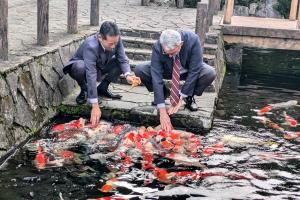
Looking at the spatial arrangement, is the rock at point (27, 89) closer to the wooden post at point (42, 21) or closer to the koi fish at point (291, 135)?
the wooden post at point (42, 21)

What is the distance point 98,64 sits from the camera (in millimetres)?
8023

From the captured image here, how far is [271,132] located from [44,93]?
3826mm

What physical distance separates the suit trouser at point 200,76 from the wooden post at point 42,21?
1780mm

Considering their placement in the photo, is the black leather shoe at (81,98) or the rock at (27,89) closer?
the rock at (27,89)

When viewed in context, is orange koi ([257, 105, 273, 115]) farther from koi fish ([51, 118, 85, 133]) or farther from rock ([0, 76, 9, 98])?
rock ([0, 76, 9, 98])

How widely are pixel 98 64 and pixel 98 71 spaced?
202 mm

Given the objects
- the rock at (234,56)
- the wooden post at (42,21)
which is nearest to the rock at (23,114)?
the wooden post at (42,21)

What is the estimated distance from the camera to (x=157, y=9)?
54.5 ft

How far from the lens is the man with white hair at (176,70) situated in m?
7.35

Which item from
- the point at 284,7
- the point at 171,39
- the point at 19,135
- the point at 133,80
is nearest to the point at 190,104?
the point at 133,80

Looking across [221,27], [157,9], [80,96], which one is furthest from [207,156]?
[157,9]

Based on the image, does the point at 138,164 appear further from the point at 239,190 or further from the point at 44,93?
the point at 44,93

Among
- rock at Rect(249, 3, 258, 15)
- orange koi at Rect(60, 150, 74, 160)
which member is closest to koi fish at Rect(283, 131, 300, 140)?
orange koi at Rect(60, 150, 74, 160)

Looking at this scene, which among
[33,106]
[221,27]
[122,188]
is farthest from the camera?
[221,27]
